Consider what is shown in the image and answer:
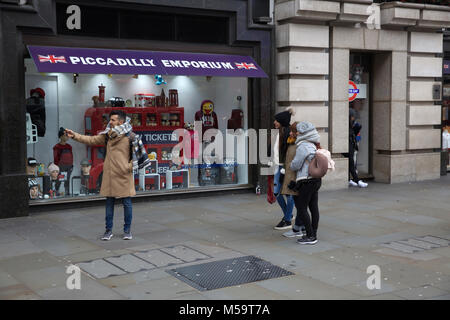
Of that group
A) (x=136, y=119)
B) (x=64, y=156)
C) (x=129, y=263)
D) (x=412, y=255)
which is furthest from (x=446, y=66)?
(x=129, y=263)

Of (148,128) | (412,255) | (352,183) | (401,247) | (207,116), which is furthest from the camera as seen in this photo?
(352,183)

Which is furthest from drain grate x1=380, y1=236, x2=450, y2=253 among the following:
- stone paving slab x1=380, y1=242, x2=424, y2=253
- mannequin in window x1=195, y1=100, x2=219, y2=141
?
mannequin in window x1=195, y1=100, x2=219, y2=141

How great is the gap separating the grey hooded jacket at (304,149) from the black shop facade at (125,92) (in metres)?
3.88

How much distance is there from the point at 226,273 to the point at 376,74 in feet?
30.8

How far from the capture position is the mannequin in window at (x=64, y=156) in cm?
1120

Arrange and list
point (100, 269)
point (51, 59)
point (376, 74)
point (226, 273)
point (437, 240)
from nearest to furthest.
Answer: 1. point (226, 273)
2. point (100, 269)
3. point (437, 240)
4. point (51, 59)
5. point (376, 74)

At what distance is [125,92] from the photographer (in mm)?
11891

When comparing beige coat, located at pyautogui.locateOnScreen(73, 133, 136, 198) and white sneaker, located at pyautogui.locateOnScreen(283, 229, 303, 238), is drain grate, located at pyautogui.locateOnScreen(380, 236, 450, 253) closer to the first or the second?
white sneaker, located at pyautogui.locateOnScreen(283, 229, 303, 238)

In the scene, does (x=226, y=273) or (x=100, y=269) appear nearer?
(x=226, y=273)

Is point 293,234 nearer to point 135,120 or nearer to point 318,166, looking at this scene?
point 318,166

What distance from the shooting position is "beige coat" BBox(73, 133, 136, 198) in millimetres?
8297

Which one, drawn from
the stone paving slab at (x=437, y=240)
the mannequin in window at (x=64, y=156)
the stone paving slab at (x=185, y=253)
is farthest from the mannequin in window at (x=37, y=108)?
the stone paving slab at (x=437, y=240)

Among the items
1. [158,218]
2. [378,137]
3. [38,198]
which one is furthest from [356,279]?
[378,137]
